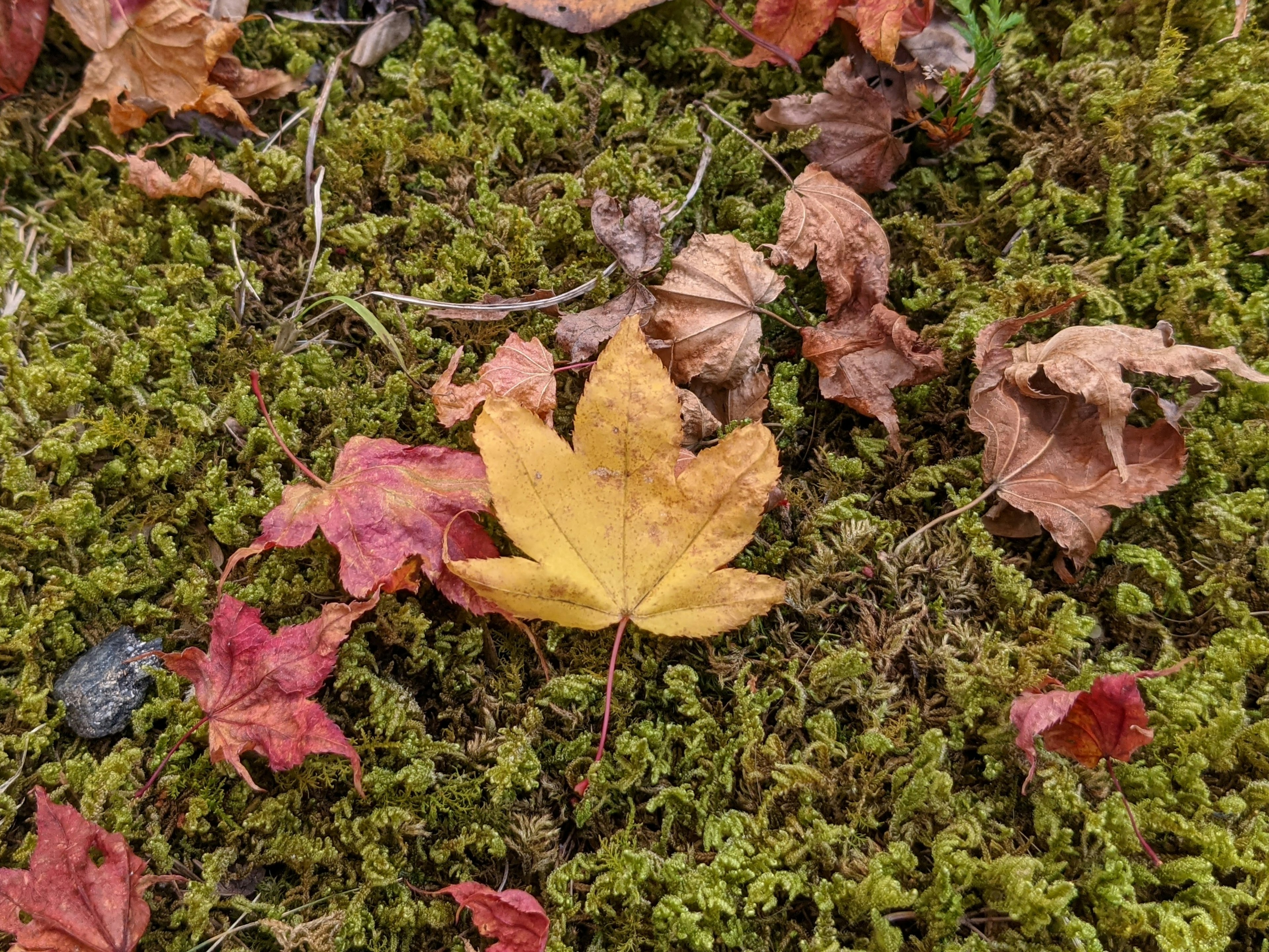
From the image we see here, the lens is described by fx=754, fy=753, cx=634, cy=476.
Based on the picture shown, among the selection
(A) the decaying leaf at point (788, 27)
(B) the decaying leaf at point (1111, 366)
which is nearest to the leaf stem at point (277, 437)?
(A) the decaying leaf at point (788, 27)

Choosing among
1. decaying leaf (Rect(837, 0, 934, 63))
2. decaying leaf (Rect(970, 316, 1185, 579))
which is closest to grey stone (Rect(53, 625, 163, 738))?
decaying leaf (Rect(970, 316, 1185, 579))

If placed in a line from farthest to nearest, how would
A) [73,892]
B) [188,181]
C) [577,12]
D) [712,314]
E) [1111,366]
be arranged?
[577,12]
[188,181]
[712,314]
[1111,366]
[73,892]

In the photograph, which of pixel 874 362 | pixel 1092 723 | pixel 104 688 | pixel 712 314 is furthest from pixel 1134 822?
pixel 104 688

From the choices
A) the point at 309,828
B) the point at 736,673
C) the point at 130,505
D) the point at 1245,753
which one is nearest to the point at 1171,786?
the point at 1245,753

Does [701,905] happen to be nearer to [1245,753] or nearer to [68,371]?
[1245,753]

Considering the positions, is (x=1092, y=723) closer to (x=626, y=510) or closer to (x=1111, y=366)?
(x=1111, y=366)
